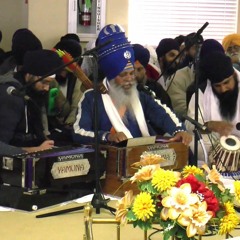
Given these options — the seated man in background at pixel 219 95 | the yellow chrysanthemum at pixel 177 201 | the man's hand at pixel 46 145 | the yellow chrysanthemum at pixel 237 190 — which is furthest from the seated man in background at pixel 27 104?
the yellow chrysanthemum at pixel 177 201

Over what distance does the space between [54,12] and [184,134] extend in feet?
9.48

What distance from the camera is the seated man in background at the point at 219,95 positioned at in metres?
4.64

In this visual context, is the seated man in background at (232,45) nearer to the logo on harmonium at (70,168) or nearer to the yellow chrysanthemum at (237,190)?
the logo on harmonium at (70,168)

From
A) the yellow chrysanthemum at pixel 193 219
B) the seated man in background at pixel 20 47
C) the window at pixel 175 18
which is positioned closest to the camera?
the yellow chrysanthemum at pixel 193 219

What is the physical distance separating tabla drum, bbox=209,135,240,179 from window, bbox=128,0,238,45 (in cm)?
306

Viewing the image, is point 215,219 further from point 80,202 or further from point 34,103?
point 34,103

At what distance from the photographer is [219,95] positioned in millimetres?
4746

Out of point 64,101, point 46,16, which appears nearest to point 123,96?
point 64,101

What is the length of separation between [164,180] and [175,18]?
215 inches

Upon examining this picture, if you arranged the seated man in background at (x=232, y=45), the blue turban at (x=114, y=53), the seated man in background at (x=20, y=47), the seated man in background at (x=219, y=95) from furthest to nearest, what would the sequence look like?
the seated man in background at (x=232, y=45)
the seated man in background at (x=20, y=47)
the seated man in background at (x=219, y=95)
the blue turban at (x=114, y=53)

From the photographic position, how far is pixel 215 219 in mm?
2045

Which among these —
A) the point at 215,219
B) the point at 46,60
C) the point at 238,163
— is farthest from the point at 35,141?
the point at 215,219

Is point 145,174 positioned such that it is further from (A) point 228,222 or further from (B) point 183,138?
(B) point 183,138

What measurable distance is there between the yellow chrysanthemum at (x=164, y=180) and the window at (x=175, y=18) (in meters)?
5.14
